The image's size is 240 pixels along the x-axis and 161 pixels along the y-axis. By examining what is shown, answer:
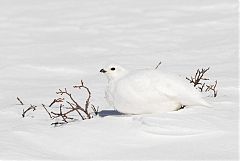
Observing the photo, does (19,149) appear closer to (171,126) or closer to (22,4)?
(171,126)

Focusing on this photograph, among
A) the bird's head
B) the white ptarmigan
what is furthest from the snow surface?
the bird's head

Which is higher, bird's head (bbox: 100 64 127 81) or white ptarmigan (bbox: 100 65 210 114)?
A: bird's head (bbox: 100 64 127 81)

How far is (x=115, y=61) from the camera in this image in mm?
6996

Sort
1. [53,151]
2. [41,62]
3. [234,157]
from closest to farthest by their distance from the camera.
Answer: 1. [234,157]
2. [53,151]
3. [41,62]

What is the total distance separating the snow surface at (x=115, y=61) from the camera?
3.27 m

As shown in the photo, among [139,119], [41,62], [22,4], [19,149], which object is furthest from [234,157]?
[22,4]

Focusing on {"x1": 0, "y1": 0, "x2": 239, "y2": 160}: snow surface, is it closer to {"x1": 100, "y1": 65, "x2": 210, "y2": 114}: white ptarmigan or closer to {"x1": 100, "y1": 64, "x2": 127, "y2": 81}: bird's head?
{"x1": 100, "y1": 65, "x2": 210, "y2": 114}: white ptarmigan

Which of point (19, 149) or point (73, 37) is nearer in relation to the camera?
point (19, 149)

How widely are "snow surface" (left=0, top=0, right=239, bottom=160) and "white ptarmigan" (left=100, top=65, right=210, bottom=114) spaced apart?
0.07 metres

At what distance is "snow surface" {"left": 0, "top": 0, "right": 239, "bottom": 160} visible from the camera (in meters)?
3.27

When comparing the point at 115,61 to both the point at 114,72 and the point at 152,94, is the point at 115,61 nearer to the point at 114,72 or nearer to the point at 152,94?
the point at 114,72

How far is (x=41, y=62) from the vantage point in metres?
7.05

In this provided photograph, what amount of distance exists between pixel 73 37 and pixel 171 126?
217 inches

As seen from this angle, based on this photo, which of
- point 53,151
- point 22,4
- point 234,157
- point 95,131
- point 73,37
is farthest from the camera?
point 22,4
